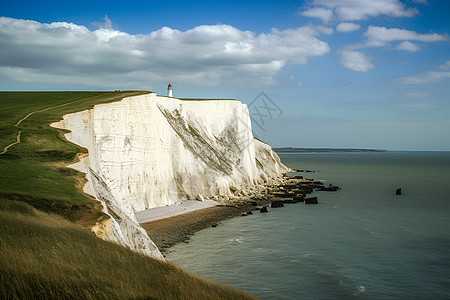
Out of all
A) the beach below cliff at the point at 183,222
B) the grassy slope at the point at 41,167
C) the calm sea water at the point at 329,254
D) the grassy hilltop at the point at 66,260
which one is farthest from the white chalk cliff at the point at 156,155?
the calm sea water at the point at 329,254

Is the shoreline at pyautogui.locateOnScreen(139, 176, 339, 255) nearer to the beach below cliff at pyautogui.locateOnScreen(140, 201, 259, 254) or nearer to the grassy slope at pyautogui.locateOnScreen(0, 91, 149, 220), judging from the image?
the beach below cliff at pyautogui.locateOnScreen(140, 201, 259, 254)

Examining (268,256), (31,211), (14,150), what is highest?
(14,150)

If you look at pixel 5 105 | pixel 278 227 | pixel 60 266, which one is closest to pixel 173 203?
pixel 278 227

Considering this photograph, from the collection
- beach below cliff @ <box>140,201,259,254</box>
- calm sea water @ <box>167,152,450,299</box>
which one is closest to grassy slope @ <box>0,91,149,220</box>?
calm sea water @ <box>167,152,450,299</box>

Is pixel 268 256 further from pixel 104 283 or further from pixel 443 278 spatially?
pixel 104 283

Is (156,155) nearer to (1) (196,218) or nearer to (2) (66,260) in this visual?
(1) (196,218)
